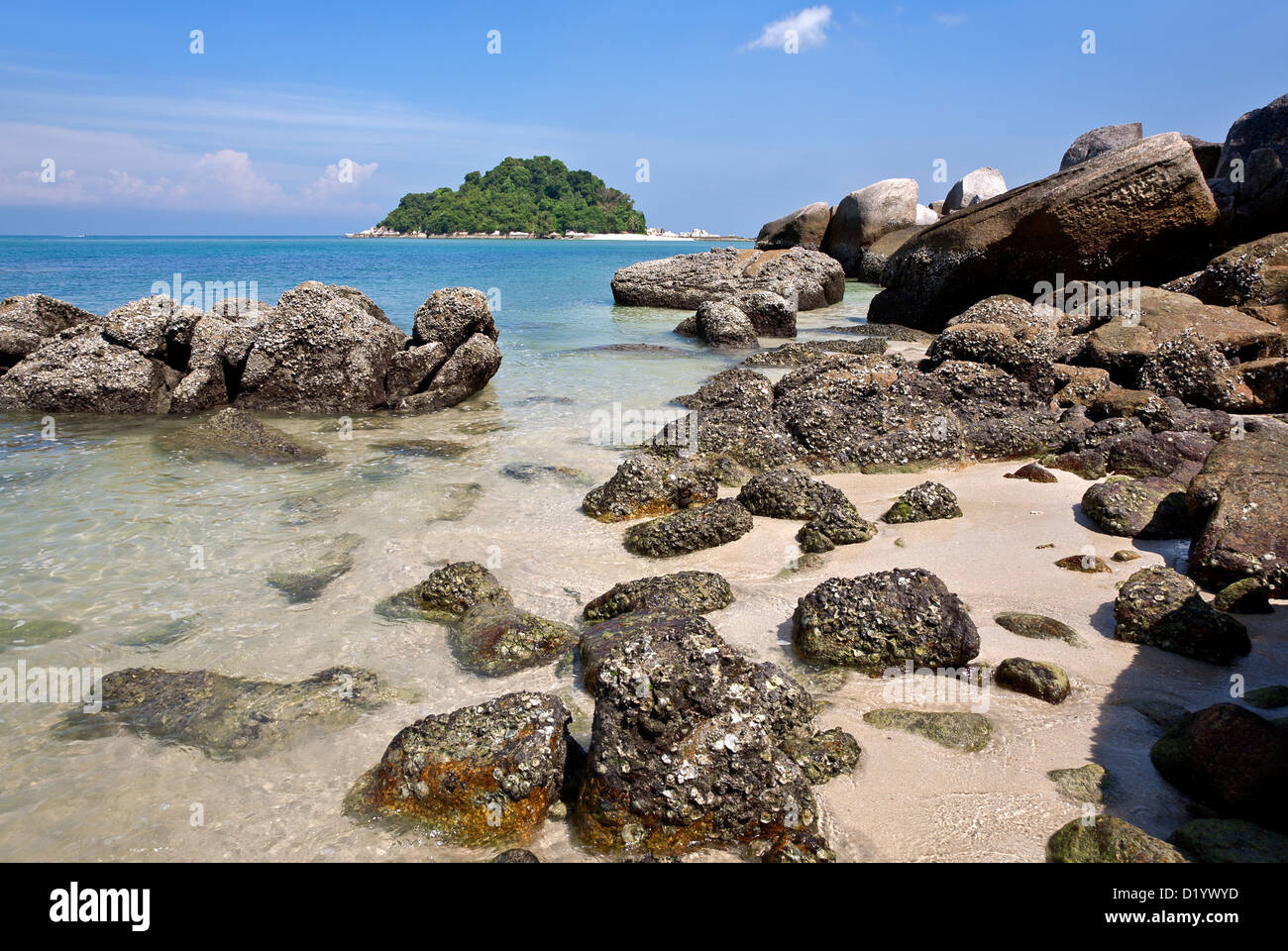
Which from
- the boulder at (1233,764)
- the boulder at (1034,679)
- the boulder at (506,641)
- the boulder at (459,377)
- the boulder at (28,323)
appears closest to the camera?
the boulder at (1233,764)

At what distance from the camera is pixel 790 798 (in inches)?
132

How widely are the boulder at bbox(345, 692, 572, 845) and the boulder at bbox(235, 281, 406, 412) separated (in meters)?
9.71

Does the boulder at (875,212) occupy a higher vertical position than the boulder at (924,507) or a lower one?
higher

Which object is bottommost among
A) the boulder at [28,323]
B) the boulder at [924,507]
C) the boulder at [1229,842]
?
the boulder at [1229,842]

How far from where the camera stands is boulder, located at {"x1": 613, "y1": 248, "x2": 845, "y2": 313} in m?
24.0

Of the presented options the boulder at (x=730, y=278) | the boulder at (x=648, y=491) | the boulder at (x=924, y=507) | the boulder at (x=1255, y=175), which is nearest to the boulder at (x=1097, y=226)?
the boulder at (x=1255, y=175)

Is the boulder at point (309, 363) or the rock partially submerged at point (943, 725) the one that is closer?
the rock partially submerged at point (943, 725)

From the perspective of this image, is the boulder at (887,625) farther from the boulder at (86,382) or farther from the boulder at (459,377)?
the boulder at (86,382)

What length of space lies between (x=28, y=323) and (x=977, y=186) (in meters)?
37.5

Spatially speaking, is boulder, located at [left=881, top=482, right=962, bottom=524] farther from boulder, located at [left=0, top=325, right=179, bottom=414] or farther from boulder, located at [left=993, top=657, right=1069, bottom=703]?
boulder, located at [left=0, top=325, right=179, bottom=414]

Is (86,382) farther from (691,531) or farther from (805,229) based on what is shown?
(805,229)

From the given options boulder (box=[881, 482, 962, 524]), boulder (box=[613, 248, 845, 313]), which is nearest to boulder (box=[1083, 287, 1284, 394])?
boulder (box=[881, 482, 962, 524])

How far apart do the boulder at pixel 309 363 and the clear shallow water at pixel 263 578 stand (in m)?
0.68

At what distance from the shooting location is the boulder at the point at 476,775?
3.44 meters
